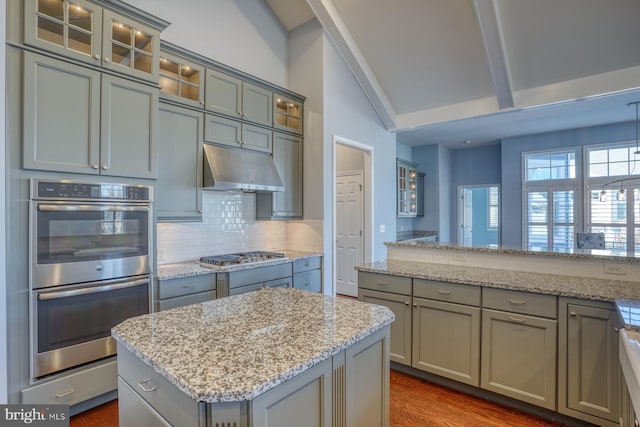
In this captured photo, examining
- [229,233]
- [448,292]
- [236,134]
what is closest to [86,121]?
[236,134]

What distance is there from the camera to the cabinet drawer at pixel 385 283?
9.24ft

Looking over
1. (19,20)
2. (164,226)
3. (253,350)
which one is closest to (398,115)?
(164,226)

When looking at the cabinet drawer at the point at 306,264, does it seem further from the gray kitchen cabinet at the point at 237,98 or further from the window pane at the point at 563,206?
the window pane at the point at 563,206

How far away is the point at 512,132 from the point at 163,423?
724 cm

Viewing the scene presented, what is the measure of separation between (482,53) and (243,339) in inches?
162

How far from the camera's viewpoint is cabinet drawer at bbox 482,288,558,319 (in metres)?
2.22

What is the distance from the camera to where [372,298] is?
3020 mm

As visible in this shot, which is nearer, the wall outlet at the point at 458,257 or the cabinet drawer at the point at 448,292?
the cabinet drawer at the point at 448,292

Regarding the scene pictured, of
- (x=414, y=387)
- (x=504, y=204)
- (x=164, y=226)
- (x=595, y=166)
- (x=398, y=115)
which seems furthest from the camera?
(x=504, y=204)

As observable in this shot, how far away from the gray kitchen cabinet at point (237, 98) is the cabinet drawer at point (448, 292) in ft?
8.09

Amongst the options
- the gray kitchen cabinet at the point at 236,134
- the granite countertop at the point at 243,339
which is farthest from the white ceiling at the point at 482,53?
the granite countertop at the point at 243,339

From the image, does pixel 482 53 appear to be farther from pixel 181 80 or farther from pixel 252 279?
pixel 252 279

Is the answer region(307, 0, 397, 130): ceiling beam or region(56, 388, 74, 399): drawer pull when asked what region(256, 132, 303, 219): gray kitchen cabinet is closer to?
region(307, 0, 397, 130): ceiling beam

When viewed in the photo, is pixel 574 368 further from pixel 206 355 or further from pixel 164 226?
pixel 164 226
